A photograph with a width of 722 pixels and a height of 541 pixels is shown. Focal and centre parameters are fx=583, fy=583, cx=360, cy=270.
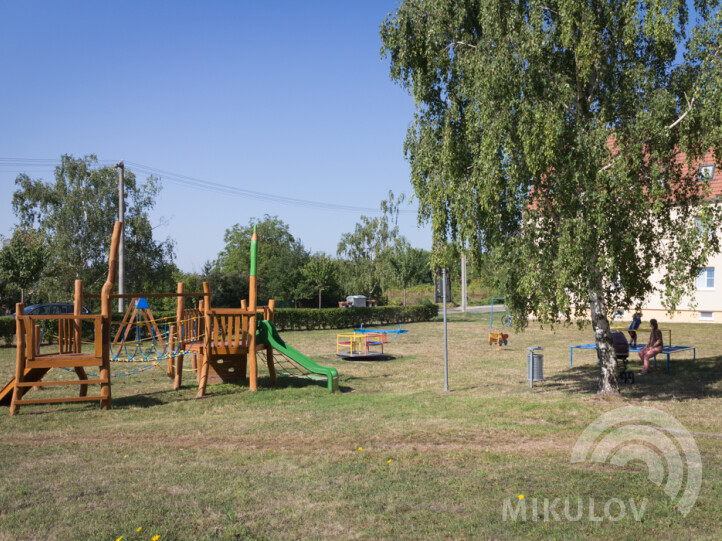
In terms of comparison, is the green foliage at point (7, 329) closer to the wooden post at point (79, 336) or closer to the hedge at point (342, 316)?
the hedge at point (342, 316)

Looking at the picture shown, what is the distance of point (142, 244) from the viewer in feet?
131

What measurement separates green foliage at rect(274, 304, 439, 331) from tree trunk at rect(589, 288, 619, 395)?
18.6m

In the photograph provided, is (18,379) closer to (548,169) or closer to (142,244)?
(548,169)

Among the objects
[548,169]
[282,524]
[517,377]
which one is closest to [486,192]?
[548,169]

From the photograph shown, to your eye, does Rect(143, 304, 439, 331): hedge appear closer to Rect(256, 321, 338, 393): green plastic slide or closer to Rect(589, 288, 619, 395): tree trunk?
Rect(256, 321, 338, 393): green plastic slide

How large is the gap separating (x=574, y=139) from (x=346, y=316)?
23.9 m

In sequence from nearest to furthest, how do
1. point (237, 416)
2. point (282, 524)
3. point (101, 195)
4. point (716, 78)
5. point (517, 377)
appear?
point (282, 524)
point (716, 78)
point (237, 416)
point (517, 377)
point (101, 195)

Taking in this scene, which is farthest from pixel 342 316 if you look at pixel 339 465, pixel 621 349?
pixel 339 465

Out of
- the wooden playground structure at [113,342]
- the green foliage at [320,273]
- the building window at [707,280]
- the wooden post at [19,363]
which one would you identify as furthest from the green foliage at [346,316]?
the wooden post at [19,363]

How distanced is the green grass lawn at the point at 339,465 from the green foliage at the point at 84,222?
94.2ft

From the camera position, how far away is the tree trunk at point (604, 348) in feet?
36.2

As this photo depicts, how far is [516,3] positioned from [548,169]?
9.96 feet

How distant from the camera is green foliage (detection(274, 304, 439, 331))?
99.6 feet

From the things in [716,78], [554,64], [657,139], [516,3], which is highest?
[516,3]
